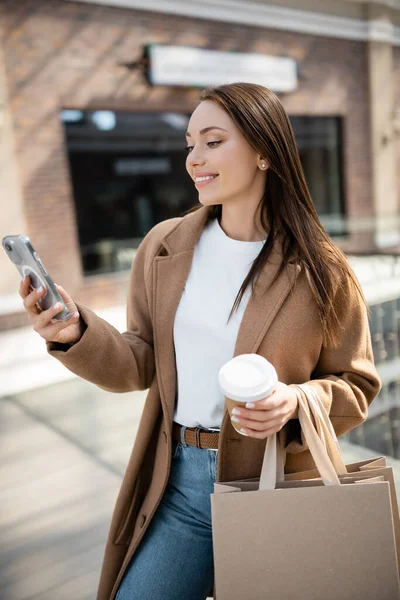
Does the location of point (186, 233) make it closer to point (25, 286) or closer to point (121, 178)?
point (25, 286)

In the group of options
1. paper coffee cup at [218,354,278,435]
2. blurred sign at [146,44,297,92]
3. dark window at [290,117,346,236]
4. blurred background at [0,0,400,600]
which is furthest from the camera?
dark window at [290,117,346,236]

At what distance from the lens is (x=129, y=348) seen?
178cm

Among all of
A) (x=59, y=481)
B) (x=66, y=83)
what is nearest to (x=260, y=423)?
(x=59, y=481)

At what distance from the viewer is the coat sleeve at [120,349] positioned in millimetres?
1636

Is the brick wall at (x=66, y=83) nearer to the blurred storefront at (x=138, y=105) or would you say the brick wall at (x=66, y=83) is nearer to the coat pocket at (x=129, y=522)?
the blurred storefront at (x=138, y=105)

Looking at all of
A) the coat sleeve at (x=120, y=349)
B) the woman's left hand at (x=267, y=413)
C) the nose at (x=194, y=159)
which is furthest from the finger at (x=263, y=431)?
the nose at (x=194, y=159)

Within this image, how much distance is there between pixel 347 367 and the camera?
5.40 feet

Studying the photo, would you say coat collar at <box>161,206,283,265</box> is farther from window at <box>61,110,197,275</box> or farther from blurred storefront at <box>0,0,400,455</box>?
window at <box>61,110,197,275</box>

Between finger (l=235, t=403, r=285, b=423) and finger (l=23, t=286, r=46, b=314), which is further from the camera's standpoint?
finger (l=23, t=286, r=46, b=314)

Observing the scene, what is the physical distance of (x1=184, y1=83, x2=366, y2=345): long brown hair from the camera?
1.61 metres

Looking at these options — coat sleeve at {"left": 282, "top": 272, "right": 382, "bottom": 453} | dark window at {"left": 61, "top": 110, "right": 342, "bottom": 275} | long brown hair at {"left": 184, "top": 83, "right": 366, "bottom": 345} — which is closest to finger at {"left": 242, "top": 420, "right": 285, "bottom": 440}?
coat sleeve at {"left": 282, "top": 272, "right": 382, "bottom": 453}

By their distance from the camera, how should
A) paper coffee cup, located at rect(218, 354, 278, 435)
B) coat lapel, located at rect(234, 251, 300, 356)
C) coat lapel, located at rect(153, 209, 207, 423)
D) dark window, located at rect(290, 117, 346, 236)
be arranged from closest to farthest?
paper coffee cup, located at rect(218, 354, 278, 435) → coat lapel, located at rect(234, 251, 300, 356) → coat lapel, located at rect(153, 209, 207, 423) → dark window, located at rect(290, 117, 346, 236)

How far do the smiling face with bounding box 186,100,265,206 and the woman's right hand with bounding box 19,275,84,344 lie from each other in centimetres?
48

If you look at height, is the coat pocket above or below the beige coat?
below
